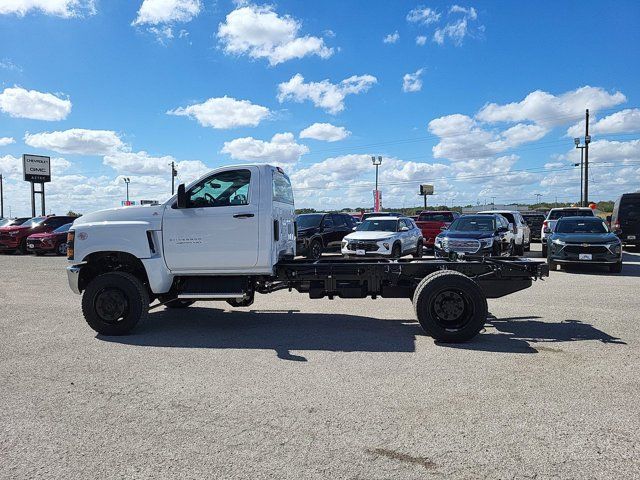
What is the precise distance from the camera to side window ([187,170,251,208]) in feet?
22.5

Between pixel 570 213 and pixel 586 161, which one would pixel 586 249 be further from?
pixel 586 161

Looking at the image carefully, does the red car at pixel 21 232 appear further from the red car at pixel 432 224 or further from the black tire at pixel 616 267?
the black tire at pixel 616 267

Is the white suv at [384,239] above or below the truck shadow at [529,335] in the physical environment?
above

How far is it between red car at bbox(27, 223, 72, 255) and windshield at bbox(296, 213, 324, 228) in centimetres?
1186

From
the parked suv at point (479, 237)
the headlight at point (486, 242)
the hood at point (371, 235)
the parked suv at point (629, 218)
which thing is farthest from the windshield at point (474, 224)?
the parked suv at point (629, 218)

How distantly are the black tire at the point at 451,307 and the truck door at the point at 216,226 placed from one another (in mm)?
2429

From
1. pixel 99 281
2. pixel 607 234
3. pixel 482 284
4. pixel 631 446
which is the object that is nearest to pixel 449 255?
pixel 482 284

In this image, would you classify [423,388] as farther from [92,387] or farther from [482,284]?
[92,387]

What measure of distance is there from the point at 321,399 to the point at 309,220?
1374cm

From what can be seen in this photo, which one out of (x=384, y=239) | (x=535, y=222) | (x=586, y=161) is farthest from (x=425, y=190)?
(x=384, y=239)

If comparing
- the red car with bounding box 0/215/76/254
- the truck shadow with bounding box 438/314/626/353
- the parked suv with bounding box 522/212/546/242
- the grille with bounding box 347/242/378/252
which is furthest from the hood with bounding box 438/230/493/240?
the red car with bounding box 0/215/76/254

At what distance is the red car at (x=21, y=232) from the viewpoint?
22.8 metres

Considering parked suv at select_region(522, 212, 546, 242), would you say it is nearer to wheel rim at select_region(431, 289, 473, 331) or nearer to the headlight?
the headlight

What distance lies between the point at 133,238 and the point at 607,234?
1297 cm
